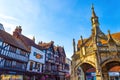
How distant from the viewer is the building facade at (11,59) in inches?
936

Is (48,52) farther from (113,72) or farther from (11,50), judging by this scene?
(113,72)

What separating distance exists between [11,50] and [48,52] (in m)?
15.4

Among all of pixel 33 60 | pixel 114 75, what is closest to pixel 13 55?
pixel 33 60

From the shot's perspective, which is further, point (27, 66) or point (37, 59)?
point (37, 59)

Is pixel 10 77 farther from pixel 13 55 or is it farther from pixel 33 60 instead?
pixel 33 60

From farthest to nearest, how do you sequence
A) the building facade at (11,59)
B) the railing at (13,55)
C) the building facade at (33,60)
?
the building facade at (33,60)
the railing at (13,55)
the building facade at (11,59)

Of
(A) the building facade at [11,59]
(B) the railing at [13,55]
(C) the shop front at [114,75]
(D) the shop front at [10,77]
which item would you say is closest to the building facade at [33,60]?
(A) the building facade at [11,59]

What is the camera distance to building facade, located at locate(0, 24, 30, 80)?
23764 mm

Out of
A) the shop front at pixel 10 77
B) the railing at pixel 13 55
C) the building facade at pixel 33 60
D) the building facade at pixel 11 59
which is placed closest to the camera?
the building facade at pixel 11 59

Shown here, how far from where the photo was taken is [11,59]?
25.5 metres

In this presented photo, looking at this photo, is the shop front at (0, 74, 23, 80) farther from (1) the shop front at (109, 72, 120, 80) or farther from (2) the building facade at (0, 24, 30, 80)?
Result: (1) the shop front at (109, 72, 120, 80)

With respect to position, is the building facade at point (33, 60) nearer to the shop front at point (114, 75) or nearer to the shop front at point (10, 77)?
the shop front at point (10, 77)

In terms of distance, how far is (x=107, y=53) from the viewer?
47.9ft

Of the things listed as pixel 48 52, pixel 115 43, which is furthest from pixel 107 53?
pixel 48 52
